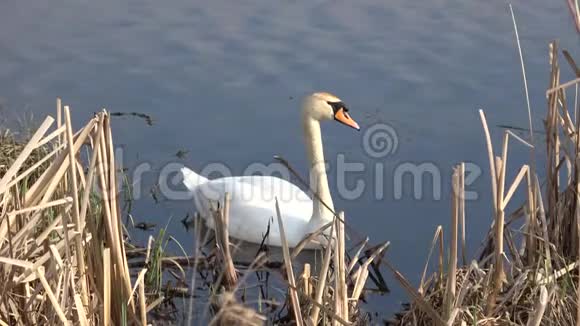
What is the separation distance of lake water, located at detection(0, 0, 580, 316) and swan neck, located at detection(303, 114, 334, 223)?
187 millimetres

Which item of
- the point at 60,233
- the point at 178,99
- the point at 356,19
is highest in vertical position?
the point at 356,19

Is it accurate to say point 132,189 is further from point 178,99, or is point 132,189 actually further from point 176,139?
point 178,99

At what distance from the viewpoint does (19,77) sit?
7906mm

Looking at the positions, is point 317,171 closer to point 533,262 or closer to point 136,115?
point 136,115

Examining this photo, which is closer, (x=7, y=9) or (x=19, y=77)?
(x=19, y=77)

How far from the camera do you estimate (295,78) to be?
25.9ft

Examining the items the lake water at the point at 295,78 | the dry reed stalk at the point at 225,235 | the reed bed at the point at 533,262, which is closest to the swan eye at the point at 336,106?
the lake water at the point at 295,78

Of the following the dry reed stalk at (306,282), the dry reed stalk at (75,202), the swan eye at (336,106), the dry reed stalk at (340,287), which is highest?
the swan eye at (336,106)

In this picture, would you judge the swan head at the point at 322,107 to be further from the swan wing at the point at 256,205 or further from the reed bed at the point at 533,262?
the reed bed at the point at 533,262

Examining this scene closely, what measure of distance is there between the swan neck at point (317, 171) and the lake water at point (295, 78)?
19 cm

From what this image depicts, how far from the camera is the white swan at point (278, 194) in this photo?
248 inches

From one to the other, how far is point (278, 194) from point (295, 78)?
152cm

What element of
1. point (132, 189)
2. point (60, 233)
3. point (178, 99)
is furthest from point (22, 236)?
point (178, 99)

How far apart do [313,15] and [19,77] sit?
2473 millimetres
